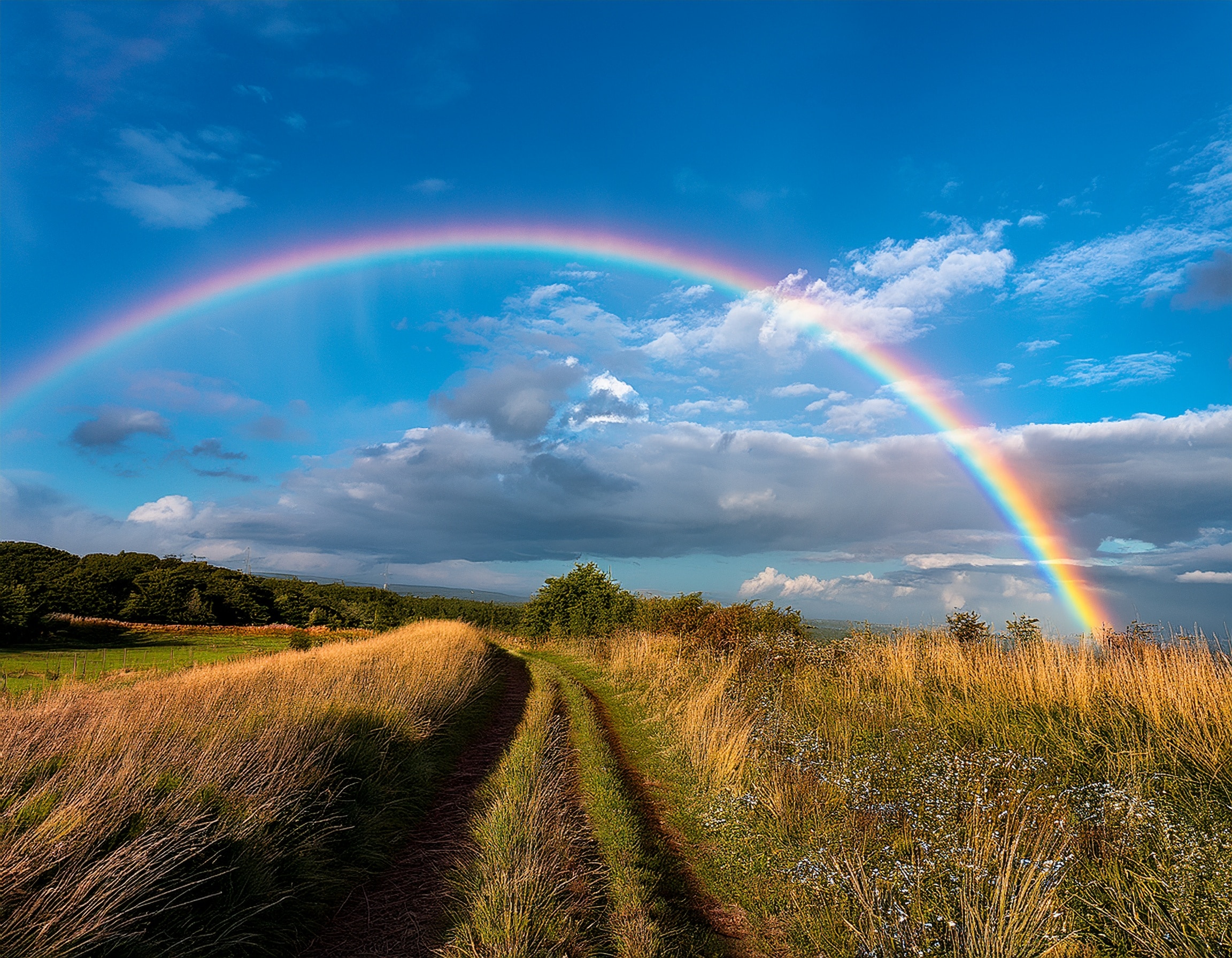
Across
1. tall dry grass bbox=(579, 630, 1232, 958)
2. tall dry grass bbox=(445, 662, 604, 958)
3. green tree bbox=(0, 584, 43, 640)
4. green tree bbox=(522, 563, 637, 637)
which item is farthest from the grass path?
green tree bbox=(0, 584, 43, 640)

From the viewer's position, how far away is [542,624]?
3709 cm

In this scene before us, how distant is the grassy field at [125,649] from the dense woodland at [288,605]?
184 cm

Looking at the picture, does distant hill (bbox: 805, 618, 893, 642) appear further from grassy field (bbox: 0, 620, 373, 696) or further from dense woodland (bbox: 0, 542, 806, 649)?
grassy field (bbox: 0, 620, 373, 696)

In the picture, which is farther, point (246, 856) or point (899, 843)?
point (899, 843)

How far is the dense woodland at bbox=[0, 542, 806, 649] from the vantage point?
24609mm

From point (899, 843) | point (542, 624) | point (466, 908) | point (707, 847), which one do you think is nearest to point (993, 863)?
point (899, 843)

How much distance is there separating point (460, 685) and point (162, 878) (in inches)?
Answer: 420

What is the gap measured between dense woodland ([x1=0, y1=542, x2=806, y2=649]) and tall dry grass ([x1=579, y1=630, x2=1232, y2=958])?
22.0ft

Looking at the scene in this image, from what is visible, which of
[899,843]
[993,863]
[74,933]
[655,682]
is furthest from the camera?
[655,682]

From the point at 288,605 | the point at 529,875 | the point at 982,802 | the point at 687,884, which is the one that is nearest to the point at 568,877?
the point at 529,875

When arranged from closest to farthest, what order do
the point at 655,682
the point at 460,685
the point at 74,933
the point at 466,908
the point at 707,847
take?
the point at 74,933 → the point at 466,908 → the point at 707,847 → the point at 460,685 → the point at 655,682

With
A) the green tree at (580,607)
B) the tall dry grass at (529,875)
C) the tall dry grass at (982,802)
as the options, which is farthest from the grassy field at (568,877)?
the green tree at (580,607)

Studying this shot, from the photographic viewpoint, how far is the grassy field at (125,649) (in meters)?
16.2

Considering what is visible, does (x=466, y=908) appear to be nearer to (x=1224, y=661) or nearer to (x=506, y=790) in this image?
(x=506, y=790)
